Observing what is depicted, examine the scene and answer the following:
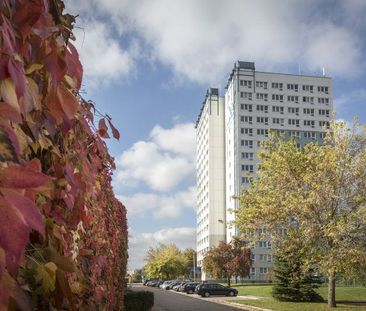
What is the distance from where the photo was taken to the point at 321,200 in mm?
28922

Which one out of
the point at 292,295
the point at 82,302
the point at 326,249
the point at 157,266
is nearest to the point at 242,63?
the point at 157,266

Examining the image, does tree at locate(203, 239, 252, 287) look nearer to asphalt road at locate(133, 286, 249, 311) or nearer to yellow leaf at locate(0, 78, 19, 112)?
asphalt road at locate(133, 286, 249, 311)

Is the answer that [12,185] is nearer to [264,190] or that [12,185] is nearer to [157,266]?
[264,190]

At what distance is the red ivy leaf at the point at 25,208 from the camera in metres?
0.95

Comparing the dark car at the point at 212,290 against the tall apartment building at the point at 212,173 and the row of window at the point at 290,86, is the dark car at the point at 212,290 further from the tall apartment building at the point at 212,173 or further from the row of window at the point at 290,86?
the row of window at the point at 290,86

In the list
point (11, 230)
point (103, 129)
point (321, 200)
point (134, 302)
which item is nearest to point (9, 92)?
point (11, 230)

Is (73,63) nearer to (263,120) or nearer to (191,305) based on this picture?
(191,305)

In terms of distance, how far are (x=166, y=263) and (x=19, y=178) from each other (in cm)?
10420

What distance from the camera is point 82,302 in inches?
127

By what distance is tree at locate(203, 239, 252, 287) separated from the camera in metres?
66.3

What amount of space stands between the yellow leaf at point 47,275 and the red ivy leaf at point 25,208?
1.25ft

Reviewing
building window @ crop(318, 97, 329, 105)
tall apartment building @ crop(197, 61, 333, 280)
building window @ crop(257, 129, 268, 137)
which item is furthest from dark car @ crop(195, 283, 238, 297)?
building window @ crop(318, 97, 329, 105)

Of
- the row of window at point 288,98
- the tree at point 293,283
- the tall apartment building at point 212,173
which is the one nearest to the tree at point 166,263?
the tall apartment building at point 212,173

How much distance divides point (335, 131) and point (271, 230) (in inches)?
294
